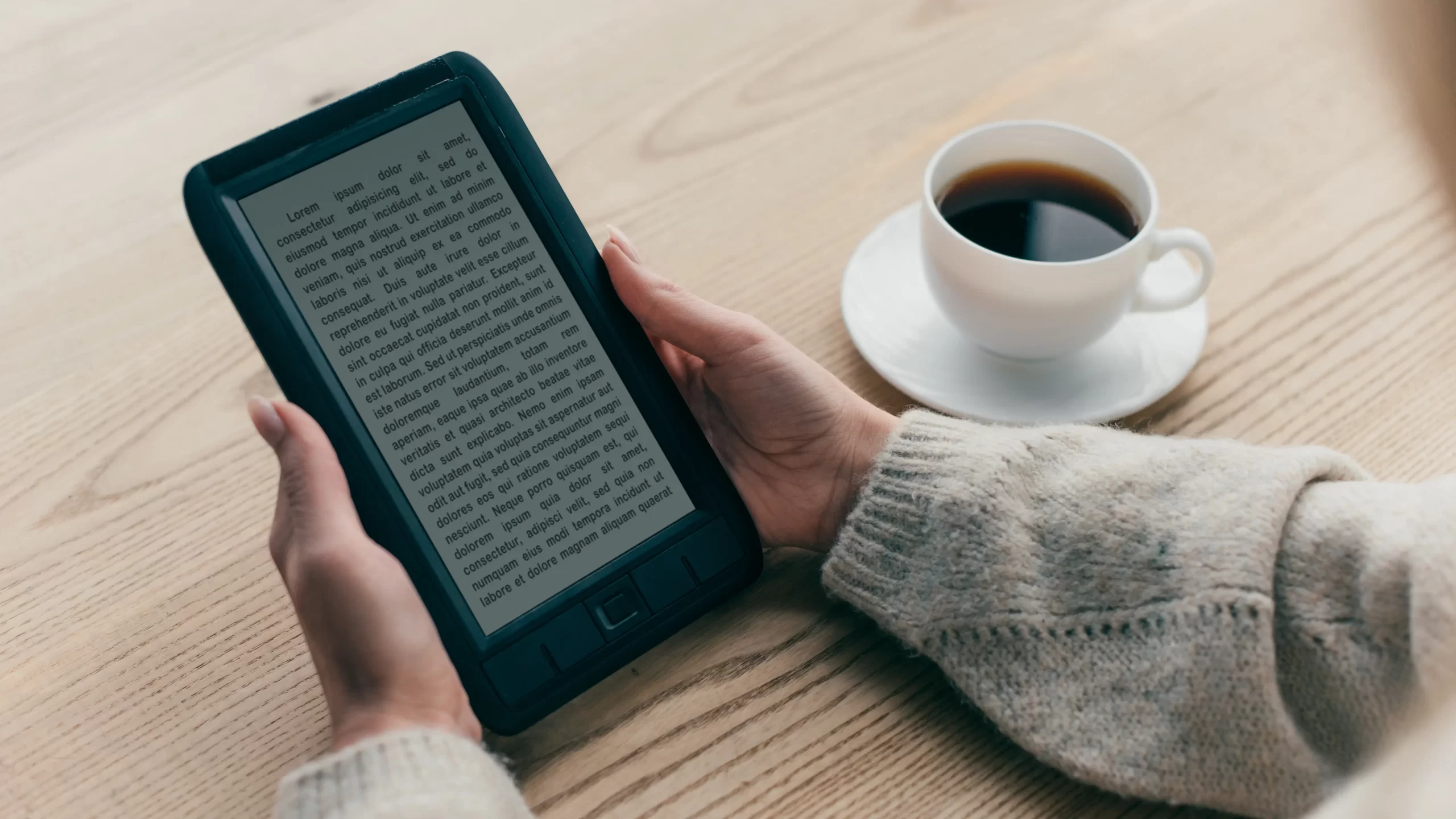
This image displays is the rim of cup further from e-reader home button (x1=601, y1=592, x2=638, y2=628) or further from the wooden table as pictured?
e-reader home button (x1=601, y1=592, x2=638, y2=628)

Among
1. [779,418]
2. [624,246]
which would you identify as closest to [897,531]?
[779,418]

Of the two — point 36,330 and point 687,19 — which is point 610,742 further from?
point 687,19

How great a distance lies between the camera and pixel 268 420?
0.46 meters

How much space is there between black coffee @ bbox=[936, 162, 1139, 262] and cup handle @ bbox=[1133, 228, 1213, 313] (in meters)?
0.02

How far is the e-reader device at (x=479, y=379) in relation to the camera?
0.47m

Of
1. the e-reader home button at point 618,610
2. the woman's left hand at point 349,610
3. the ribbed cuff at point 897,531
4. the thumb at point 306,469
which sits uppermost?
the thumb at point 306,469

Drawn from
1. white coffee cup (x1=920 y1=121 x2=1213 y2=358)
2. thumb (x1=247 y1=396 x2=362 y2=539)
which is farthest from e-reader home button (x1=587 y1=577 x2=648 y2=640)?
white coffee cup (x1=920 y1=121 x2=1213 y2=358)

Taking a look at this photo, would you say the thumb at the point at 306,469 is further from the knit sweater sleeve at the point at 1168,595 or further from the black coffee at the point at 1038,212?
the black coffee at the point at 1038,212

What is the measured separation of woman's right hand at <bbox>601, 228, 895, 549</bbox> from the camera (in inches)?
21.9

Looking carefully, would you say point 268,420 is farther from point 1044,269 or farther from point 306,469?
point 1044,269

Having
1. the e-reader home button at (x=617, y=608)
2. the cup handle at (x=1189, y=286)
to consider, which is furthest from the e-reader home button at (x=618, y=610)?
the cup handle at (x=1189, y=286)

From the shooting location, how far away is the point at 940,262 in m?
0.59

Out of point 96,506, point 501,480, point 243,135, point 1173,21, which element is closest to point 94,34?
point 243,135

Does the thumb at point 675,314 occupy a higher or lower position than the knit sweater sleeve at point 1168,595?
higher
